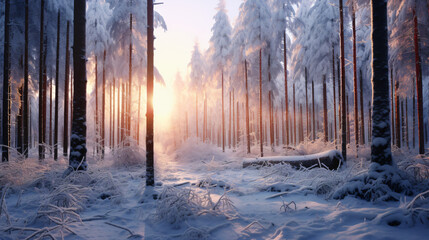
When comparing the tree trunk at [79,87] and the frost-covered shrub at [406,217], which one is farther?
the tree trunk at [79,87]

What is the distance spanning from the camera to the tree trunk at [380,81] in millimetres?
4676

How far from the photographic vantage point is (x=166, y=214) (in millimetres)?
3598

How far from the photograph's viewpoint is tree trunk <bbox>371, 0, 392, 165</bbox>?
15.3 ft

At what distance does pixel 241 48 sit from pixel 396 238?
17.4 metres

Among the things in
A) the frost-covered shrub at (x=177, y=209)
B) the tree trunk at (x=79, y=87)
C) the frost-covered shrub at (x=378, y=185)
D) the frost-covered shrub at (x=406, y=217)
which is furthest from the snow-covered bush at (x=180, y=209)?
the tree trunk at (x=79, y=87)

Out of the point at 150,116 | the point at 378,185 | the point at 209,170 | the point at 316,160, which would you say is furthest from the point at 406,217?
the point at 209,170

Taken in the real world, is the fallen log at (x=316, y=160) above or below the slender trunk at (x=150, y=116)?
below

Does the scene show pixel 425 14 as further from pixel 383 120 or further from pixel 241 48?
pixel 241 48

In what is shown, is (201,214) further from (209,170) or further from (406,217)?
(209,170)

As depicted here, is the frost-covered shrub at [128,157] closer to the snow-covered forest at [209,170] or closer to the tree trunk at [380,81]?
the snow-covered forest at [209,170]

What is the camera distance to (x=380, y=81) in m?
4.75

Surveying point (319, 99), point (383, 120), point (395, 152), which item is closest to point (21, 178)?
point (383, 120)

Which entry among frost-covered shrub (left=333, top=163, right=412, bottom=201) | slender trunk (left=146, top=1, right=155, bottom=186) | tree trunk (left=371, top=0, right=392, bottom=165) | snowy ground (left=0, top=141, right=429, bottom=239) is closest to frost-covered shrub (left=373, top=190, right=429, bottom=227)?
snowy ground (left=0, top=141, right=429, bottom=239)

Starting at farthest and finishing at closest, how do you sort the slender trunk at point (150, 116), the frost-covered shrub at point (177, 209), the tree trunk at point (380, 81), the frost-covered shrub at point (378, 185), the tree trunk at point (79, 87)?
the tree trunk at point (79, 87) < the slender trunk at point (150, 116) < the tree trunk at point (380, 81) < the frost-covered shrub at point (378, 185) < the frost-covered shrub at point (177, 209)
